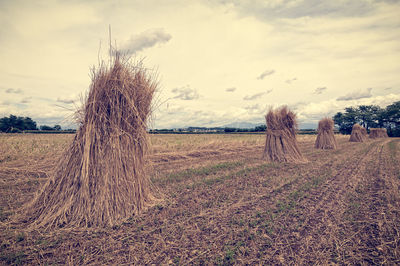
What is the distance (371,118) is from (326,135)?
64.9 meters

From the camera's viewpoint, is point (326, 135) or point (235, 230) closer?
point (235, 230)

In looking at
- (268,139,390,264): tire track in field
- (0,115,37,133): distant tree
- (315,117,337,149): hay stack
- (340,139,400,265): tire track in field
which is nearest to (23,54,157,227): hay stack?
(268,139,390,264): tire track in field

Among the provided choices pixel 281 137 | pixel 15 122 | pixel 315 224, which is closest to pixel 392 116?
pixel 281 137

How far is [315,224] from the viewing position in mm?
3527

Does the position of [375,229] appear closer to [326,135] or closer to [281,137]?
[281,137]

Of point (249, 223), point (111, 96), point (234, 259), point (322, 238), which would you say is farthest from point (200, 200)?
point (111, 96)

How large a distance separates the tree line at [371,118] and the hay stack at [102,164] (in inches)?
2510

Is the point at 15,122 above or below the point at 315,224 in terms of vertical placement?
above

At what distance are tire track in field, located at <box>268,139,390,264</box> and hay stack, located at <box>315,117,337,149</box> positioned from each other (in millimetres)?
11590

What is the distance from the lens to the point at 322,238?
10.1ft

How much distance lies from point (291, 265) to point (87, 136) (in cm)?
366

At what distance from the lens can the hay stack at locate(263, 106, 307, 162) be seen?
10.1 meters

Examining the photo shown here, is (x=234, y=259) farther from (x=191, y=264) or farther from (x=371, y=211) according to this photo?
(x=371, y=211)

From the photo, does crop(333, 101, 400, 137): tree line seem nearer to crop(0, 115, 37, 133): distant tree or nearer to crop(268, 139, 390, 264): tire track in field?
crop(268, 139, 390, 264): tire track in field
